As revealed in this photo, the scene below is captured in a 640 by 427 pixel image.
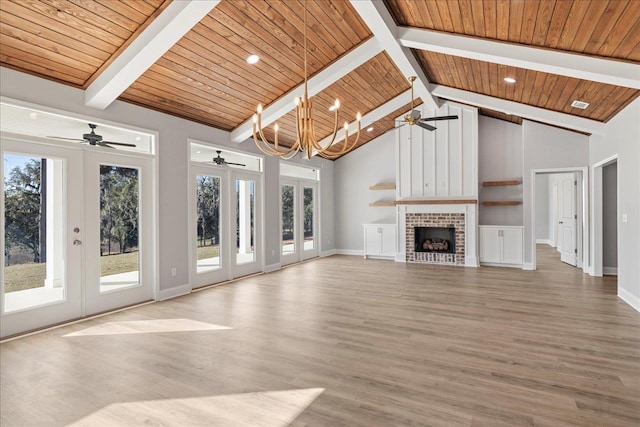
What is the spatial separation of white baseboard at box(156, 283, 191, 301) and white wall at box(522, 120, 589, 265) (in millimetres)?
6832

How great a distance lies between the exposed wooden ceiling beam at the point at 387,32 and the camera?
12.8 feet

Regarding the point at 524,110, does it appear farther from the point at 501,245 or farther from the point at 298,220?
the point at 298,220

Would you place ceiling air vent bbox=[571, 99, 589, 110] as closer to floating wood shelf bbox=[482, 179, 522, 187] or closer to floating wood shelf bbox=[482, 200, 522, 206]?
floating wood shelf bbox=[482, 179, 522, 187]

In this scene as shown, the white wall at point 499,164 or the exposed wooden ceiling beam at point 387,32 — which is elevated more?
the exposed wooden ceiling beam at point 387,32

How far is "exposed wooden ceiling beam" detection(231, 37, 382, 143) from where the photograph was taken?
5.35 metres

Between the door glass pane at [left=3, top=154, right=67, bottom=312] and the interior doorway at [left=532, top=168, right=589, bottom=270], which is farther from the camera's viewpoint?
the interior doorway at [left=532, top=168, right=589, bottom=270]

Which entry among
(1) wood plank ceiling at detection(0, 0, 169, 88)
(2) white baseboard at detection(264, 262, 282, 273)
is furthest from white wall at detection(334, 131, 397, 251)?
(1) wood plank ceiling at detection(0, 0, 169, 88)

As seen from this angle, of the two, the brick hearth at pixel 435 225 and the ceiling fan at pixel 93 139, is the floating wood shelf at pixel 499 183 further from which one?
the ceiling fan at pixel 93 139

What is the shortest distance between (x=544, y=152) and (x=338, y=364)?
6.71 m

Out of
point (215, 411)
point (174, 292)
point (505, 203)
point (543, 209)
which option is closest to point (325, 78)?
point (174, 292)

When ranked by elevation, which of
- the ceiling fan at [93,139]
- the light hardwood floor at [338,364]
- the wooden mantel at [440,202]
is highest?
the ceiling fan at [93,139]

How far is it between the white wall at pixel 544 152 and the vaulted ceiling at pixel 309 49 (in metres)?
1.14

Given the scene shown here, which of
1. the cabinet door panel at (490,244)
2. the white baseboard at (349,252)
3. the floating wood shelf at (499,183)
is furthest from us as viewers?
the white baseboard at (349,252)

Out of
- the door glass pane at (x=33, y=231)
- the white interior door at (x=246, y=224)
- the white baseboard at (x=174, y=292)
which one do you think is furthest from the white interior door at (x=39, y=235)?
the white interior door at (x=246, y=224)
